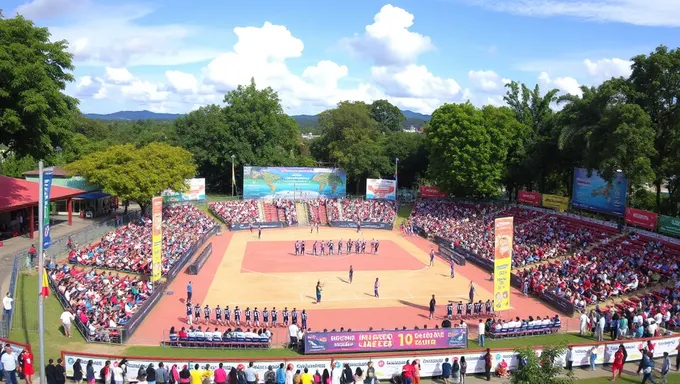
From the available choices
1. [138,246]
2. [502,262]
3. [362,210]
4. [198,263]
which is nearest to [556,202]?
[362,210]

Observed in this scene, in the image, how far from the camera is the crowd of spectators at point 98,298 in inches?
866

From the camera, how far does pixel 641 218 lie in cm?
3641

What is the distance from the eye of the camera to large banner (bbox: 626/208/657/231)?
35.4 m

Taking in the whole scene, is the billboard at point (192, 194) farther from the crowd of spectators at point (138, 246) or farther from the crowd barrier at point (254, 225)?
the crowd of spectators at point (138, 246)

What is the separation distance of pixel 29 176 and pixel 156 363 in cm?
4051

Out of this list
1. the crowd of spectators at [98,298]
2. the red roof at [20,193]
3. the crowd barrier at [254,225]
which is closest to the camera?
the crowd of spectators at [98,298]

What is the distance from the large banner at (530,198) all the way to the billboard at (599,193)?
4544mm

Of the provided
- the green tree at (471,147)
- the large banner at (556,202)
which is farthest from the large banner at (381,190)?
the large banner at (556,202)

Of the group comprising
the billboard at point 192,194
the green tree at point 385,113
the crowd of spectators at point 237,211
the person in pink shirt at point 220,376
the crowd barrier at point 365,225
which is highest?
the green tree at point 385,113

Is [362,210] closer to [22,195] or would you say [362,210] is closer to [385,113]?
[22,195]

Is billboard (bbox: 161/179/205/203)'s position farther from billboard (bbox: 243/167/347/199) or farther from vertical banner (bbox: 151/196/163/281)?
vertical banner (bbox: 151/196/163/281)

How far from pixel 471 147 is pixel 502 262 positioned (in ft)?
95.1

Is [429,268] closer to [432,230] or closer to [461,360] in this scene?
[432,230]

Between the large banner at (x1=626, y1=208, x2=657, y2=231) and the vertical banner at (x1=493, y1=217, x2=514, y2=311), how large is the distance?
54.4 ft
